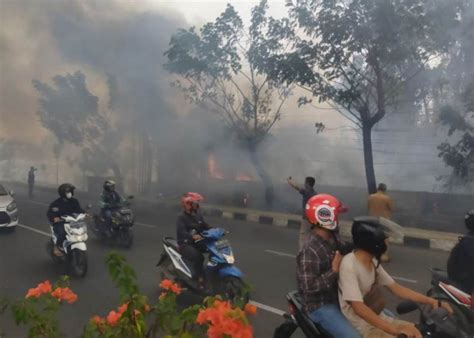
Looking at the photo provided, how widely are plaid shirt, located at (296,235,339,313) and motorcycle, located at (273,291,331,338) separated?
2.2 inches

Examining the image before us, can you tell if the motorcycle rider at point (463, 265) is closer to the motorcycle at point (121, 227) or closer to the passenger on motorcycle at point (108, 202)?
the motorcycle at point (121, 227)

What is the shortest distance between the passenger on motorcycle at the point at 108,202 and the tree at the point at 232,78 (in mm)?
5836

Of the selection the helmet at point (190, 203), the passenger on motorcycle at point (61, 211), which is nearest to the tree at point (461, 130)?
the helmet at point (190, 203)

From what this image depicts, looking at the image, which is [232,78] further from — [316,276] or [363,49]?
[316,276]

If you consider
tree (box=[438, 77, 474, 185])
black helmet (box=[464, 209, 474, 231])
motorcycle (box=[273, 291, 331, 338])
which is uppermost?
tree (box=[438, 77, 474, 185])

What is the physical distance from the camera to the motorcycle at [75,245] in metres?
6.39

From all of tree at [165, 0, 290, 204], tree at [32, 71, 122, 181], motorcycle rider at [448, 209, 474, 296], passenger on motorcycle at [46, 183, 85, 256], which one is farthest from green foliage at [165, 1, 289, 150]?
motorcycle rider at [448, 209, 474, 296]

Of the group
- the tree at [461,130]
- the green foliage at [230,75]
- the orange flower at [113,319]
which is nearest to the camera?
the orange flower at [113,319]

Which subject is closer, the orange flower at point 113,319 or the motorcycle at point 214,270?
the orange flower at point 113,319

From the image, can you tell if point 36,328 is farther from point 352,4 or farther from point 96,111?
point 96,111

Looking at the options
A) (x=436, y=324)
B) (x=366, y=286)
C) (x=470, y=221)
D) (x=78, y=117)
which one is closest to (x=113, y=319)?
(x=366, y=286)

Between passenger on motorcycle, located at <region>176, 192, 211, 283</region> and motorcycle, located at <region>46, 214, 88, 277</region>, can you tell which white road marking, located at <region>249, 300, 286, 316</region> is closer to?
passenger on motorcycle, located at <region>176, 192, 211, 283</region>

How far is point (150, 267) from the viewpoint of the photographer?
698 cm

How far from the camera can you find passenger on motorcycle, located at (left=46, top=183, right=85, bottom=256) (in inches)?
265
